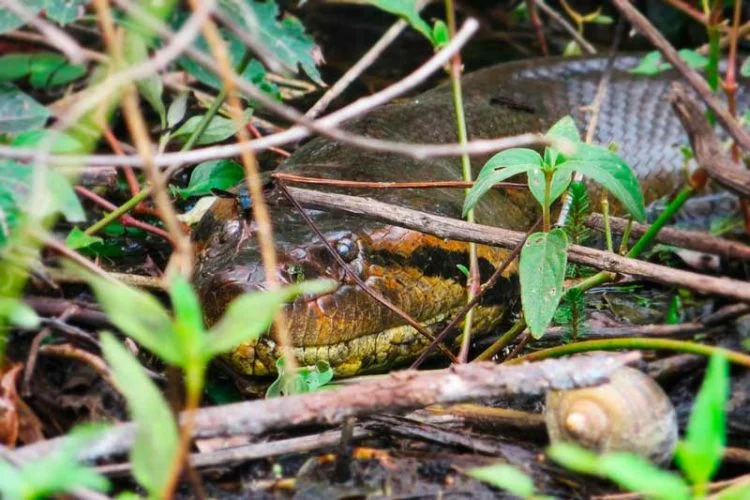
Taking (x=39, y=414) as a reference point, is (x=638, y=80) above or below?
above

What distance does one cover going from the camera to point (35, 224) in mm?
1415

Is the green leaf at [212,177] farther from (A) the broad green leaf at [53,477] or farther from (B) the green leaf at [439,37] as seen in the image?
(A) the broad green leaf at [53,477]

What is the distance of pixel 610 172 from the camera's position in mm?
2094

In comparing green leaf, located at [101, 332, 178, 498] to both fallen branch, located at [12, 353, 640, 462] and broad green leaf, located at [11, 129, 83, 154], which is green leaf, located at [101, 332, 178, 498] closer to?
fallen branch, located at [12, 353, 640, 462]

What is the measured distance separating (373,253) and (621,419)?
1.15 meters

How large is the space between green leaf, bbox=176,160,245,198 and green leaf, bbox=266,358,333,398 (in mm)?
778

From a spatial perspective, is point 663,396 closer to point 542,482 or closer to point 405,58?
point 542,482

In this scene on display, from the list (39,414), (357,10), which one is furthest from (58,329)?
(357,10)

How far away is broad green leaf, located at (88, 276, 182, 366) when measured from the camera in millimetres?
1213

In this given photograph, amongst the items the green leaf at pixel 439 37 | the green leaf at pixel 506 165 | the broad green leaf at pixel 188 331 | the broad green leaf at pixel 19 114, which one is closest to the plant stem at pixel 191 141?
the broad green leaf at pixel 19 114

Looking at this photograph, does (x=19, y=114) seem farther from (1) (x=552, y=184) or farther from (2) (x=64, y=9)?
(1) (x=552, y=184)

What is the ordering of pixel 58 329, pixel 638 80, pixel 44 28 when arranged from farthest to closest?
pixel 638 80, pixel 58 329, pixel 44 28

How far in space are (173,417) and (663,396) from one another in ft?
2.95

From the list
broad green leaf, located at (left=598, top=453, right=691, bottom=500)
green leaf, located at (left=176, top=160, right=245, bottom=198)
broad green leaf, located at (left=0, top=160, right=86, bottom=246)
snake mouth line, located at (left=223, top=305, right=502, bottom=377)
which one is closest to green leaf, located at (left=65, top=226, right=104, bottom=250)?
green leaf, located at (left=176, top=160, right=245, bottom=198)
